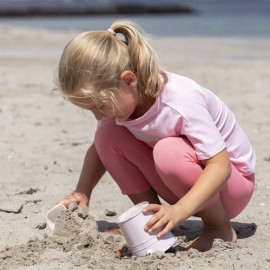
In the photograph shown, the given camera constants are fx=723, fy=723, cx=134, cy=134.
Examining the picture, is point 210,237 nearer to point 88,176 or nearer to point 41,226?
point 88,176

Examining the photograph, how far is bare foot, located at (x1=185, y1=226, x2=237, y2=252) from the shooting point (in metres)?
2.58

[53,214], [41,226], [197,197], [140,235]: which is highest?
[197,197]

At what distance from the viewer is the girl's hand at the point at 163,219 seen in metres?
2.31

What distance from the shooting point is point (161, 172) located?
2.52 m

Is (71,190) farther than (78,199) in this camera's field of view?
Yes

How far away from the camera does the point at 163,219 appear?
2314mm

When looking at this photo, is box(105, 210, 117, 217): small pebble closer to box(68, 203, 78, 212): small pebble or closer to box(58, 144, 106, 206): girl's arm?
box(58, 144, 106, 206): girl's arm

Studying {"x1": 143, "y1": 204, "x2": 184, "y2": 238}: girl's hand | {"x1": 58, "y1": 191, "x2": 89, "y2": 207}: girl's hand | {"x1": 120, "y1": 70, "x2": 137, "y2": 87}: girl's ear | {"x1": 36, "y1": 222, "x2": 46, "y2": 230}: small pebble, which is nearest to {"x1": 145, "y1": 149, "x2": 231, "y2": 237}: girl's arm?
{"x1": 143, "y1": 204, "x2": 184, "y2": 238}: girl's hand

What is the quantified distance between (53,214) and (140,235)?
461 mm

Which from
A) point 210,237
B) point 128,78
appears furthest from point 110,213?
point 128,78

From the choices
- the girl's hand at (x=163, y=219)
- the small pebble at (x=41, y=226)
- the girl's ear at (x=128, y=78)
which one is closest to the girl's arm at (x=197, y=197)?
the girl's hand at (x=163, y=219)

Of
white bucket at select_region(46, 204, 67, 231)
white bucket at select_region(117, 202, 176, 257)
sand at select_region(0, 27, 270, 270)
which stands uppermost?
white bucket at select_region(117, 202, 176, 257)

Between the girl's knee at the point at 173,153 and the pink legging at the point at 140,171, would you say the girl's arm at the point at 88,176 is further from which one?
the girl's knee at the point at 173,153

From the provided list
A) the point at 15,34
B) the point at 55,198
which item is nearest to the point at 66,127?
the point at 55,198
